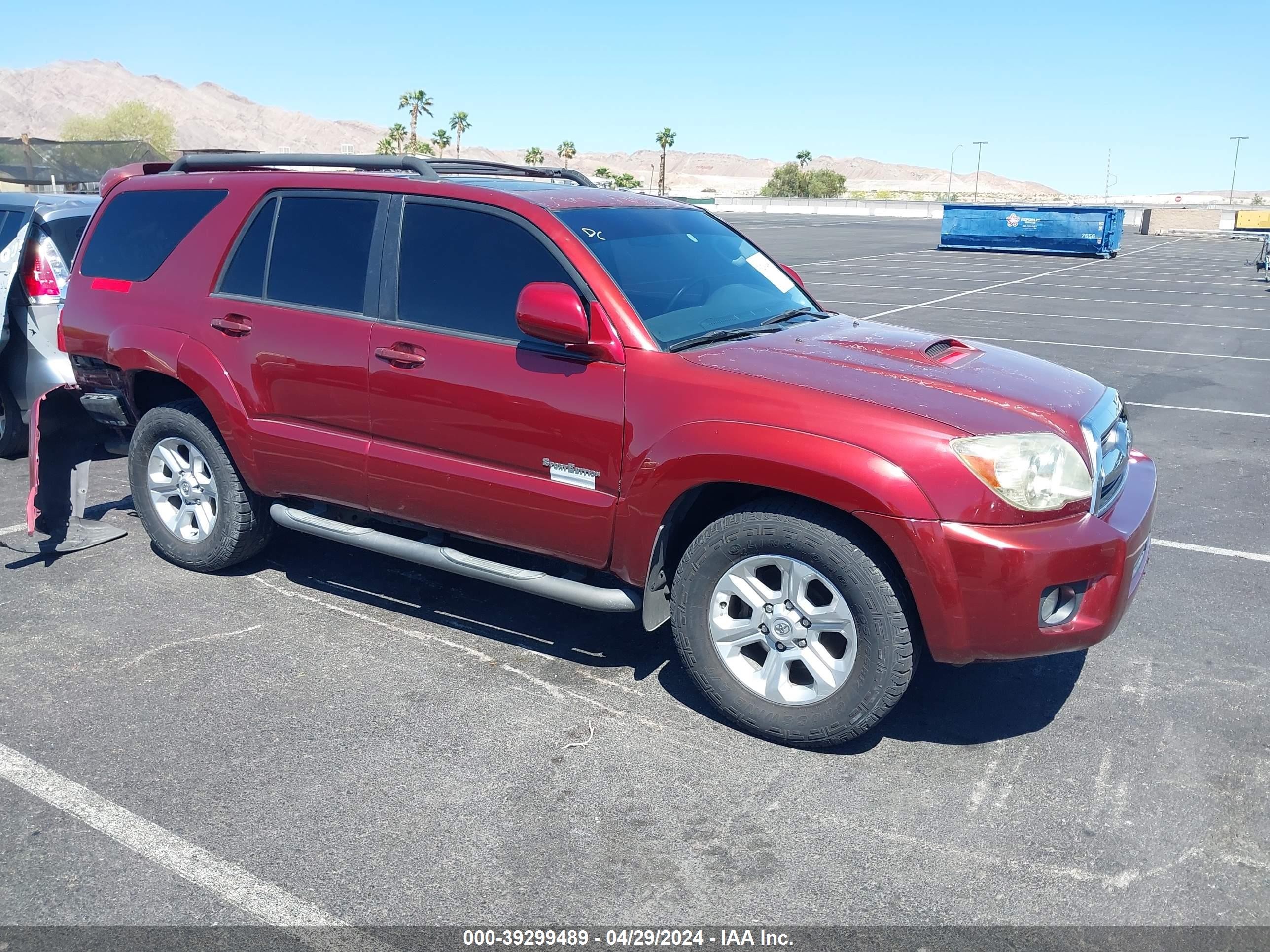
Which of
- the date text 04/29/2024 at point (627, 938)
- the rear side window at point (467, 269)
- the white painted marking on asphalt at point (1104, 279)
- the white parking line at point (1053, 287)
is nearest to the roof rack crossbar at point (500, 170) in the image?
the rear side window at point (467, 269)

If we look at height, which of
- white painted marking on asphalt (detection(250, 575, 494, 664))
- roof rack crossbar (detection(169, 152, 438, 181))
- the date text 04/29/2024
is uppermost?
roof rack crossbar (detection(169, 152, 438, 181))

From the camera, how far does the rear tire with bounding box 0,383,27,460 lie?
7277 millimetres

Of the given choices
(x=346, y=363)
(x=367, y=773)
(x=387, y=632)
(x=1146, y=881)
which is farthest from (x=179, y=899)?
(x=1146, y=881)

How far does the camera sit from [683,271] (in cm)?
455

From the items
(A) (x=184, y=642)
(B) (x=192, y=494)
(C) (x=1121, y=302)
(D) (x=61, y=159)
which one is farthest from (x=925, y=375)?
(D) (x=61, y=159)

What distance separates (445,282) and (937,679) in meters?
2.58

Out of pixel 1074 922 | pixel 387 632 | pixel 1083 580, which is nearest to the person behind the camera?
pixel 1074 922

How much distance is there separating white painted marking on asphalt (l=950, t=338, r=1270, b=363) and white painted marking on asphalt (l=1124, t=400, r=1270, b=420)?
377 cm

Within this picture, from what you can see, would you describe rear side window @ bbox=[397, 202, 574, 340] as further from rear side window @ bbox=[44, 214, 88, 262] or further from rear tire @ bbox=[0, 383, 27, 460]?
rear tire @ bbox=[0, 383, 27, 460]

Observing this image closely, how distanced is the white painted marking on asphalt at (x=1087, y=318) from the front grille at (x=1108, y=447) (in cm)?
1402

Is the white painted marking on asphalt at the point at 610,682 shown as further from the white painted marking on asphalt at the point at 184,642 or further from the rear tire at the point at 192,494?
the rear tire at the point at 192,494

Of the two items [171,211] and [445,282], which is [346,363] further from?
[171,211]

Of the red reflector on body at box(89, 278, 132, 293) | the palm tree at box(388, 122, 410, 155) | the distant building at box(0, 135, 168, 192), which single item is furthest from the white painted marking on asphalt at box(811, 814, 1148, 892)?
the palm tree at box(388, 122, 410, 155)

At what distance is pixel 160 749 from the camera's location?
3.66m
